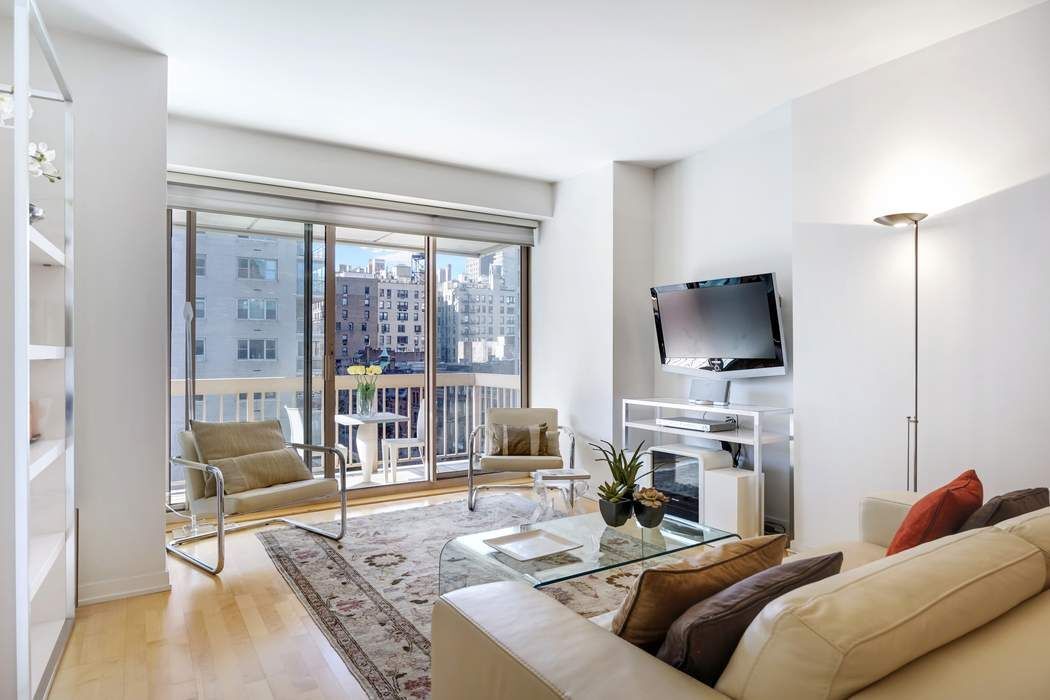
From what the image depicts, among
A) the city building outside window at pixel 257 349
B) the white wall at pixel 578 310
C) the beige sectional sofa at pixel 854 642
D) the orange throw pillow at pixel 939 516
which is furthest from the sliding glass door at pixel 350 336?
the orange throw pillow at pixel 939 516

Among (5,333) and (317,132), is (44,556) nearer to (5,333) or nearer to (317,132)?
Answer: (5,333)

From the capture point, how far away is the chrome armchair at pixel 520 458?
14.6 ft

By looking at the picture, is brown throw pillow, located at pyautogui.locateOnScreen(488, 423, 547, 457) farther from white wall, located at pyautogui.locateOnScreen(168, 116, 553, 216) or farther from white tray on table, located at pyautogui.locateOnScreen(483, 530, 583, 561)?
white tray on table, located at pyautogui.locateOnScreen(483, 530, 583, 561)

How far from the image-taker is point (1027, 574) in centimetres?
117

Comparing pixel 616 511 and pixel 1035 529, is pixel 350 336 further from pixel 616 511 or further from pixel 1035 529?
pixel 1035 529

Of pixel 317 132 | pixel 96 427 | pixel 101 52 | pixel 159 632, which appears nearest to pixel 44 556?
pixel 159 632

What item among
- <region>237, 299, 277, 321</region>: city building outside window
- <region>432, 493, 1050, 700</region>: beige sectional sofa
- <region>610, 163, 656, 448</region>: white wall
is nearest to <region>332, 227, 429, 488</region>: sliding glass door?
<region>237, 299, 277, 321</region>: city building outside window

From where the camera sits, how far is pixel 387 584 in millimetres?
3059

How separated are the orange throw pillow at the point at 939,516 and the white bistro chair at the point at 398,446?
390 centimetres

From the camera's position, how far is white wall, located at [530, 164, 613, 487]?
15.9ft

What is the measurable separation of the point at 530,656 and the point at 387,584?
2.07m

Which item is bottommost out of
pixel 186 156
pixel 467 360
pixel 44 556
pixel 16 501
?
pixel 44 556

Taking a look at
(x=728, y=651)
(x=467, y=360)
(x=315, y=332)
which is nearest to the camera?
(x=728, y=651)

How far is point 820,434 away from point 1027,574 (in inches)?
93.2
